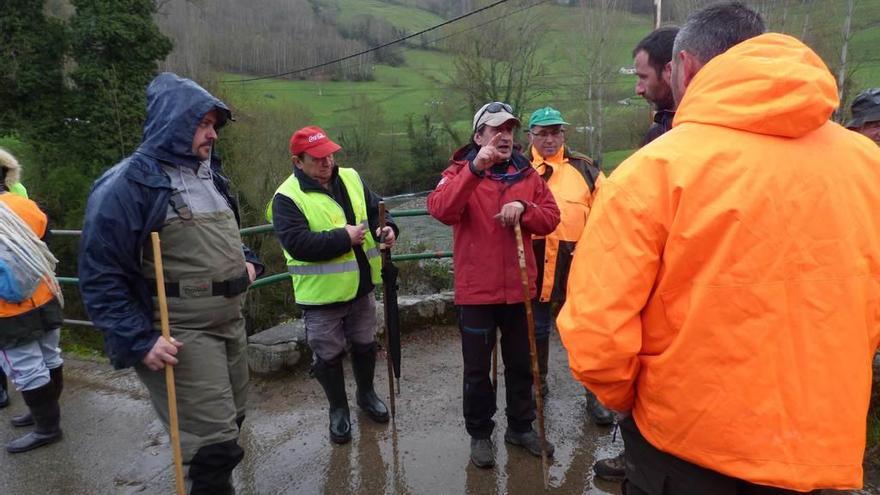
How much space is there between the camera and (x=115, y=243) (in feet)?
7.61

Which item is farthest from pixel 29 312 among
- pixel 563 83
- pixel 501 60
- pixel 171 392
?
pixel 563 83

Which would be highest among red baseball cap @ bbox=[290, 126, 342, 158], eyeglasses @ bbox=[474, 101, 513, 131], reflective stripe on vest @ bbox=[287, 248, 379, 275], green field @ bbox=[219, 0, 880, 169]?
green field @ bbox=[219, 0, 880, 169]

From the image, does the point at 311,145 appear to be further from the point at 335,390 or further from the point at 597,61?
the point at 597,61

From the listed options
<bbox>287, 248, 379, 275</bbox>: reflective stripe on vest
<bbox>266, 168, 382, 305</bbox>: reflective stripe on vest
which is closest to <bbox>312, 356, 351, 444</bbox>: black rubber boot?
<bbox>266, 168, 382, 305</bbox>: reflective stripe on vest

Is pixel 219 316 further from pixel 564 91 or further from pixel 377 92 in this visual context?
pixel 377 92

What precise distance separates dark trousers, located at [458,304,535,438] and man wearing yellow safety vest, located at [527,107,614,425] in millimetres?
385

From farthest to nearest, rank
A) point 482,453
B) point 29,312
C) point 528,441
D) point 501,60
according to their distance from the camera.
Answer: point 501,60 → point 29,312 → point 528,441 → point 482,453

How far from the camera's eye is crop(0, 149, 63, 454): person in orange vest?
10.8ft

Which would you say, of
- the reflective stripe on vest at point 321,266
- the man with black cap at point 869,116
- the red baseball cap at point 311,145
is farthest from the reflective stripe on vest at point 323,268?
the man with black cap at point 869,116

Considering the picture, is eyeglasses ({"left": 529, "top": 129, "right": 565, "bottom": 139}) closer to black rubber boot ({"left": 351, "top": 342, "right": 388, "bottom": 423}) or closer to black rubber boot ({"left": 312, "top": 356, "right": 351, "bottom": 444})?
black rubber boot ({"left": 351, "top": 342, "right": 388, "bottom": 423})

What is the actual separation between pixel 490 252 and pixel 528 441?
1.17 m

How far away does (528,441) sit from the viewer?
11.0ft

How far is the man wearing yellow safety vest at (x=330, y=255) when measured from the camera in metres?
3.40

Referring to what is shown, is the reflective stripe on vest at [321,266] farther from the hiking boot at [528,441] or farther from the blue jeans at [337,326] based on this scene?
the hiking boot at [528,441]
